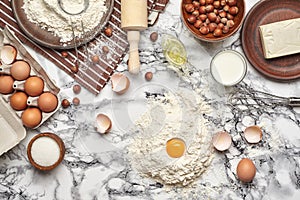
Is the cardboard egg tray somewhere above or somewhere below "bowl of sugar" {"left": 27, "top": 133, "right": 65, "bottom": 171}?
above

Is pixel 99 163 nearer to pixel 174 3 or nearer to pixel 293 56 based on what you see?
pixel 174 3

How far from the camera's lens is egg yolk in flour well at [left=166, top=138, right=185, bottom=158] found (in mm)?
1628

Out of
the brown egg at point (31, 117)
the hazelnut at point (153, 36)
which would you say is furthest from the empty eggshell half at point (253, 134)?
the brown egg at point (31, 117)

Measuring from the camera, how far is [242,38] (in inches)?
66.0

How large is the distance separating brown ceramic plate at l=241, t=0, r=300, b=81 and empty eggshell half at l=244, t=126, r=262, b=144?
17 centimetres

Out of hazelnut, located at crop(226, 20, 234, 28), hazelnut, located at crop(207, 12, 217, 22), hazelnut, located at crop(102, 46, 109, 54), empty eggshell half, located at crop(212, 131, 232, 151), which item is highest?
hazelnut, located at crop(207, 12, 217, 22)

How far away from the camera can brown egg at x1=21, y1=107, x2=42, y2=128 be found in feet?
5.31

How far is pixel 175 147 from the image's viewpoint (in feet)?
5.35

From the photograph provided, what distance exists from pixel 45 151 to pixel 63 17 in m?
0.41

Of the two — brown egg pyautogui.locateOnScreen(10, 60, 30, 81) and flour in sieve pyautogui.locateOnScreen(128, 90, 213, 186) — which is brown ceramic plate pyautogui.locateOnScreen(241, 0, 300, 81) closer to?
flour in sieve pyautogui.locateOnScreen(128, 90, 213, 186)

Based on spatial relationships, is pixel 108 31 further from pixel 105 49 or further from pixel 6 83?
pixel 6 83

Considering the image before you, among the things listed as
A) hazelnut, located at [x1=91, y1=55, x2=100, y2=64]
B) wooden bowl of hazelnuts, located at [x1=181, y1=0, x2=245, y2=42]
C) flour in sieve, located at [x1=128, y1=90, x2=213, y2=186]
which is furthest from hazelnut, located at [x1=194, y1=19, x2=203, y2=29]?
hazelnut, located at [x1=91, y1=55, x2=100, y2=64]

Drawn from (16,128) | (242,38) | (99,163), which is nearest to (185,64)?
(242,38)

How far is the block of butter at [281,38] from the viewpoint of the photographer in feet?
5.41
